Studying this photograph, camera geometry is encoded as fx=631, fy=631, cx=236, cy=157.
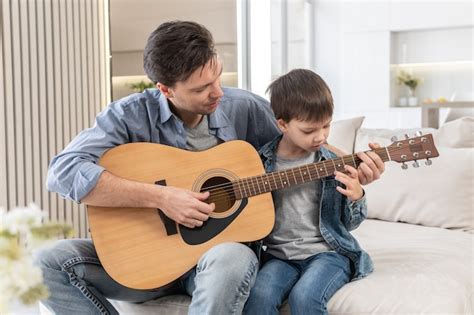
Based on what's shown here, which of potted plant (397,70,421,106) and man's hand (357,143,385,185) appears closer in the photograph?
man's hand (357,143,385,185)

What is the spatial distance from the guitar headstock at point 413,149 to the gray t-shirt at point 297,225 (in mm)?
240

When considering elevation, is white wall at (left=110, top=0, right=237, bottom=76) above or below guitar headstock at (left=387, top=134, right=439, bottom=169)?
above

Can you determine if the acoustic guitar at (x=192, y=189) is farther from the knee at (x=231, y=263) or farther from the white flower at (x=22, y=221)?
the white flower at (x=22, y=221)

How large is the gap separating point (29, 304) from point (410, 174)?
1879mm

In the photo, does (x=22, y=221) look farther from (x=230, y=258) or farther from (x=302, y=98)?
(x=302, y=98)

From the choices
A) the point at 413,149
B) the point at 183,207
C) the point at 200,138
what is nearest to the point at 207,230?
the point at 183,207

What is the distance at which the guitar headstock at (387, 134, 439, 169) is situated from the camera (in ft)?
5.25

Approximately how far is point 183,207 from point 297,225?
32 centimetres

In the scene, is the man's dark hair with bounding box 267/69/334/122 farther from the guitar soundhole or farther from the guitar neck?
the guitar soundhole

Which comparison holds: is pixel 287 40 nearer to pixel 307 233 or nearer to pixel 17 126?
pixel 17 126

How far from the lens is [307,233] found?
171cm

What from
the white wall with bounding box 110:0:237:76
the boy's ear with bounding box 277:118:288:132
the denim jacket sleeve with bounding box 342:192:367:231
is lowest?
the denim jacket sleeve with bounding box 342:192:367:231

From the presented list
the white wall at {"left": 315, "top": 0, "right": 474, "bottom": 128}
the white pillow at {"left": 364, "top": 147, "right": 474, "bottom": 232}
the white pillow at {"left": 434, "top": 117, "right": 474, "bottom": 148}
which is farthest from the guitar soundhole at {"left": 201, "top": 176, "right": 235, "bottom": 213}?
the white wall at {"left": 315, "top": 0, "right": 474, "bottom": 128}

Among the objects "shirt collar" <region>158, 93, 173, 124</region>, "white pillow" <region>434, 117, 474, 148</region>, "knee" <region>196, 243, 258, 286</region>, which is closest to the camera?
"knee" <region>196, 243, 258, 286</region>
